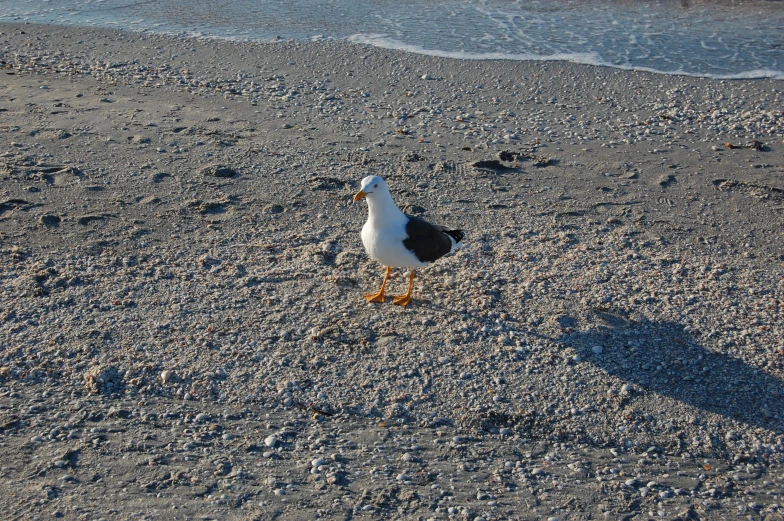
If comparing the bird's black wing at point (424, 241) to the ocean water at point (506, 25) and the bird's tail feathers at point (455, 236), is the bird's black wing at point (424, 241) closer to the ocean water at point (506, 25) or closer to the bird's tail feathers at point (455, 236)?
the bird's tail feathers at point (455, 236)

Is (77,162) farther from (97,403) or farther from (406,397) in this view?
(406,397)

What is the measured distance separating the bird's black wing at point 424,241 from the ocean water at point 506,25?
764 cm

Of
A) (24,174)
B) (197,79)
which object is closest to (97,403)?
(24,174)

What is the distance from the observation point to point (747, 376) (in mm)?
5023

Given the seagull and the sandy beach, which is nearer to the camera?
the sandy beach

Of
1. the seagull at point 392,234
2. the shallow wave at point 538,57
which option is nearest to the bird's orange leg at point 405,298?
the seagull at point 392,234

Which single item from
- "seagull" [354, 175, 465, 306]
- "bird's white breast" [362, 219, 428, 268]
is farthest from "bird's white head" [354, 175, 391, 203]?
"bird's white breast" [362, 219, 428, 268]

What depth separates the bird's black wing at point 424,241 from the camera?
542 cm

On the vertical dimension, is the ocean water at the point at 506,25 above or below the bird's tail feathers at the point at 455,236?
above

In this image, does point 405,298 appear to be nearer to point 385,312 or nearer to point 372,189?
point 385,312

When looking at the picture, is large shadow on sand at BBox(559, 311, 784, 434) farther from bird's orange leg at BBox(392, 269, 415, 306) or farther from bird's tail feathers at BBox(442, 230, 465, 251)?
bird's orange leg at BBox(392, 269, 415, 306)

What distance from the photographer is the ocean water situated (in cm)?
1267

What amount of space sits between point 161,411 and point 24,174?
13.8 ft

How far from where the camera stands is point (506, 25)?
49.3ft
